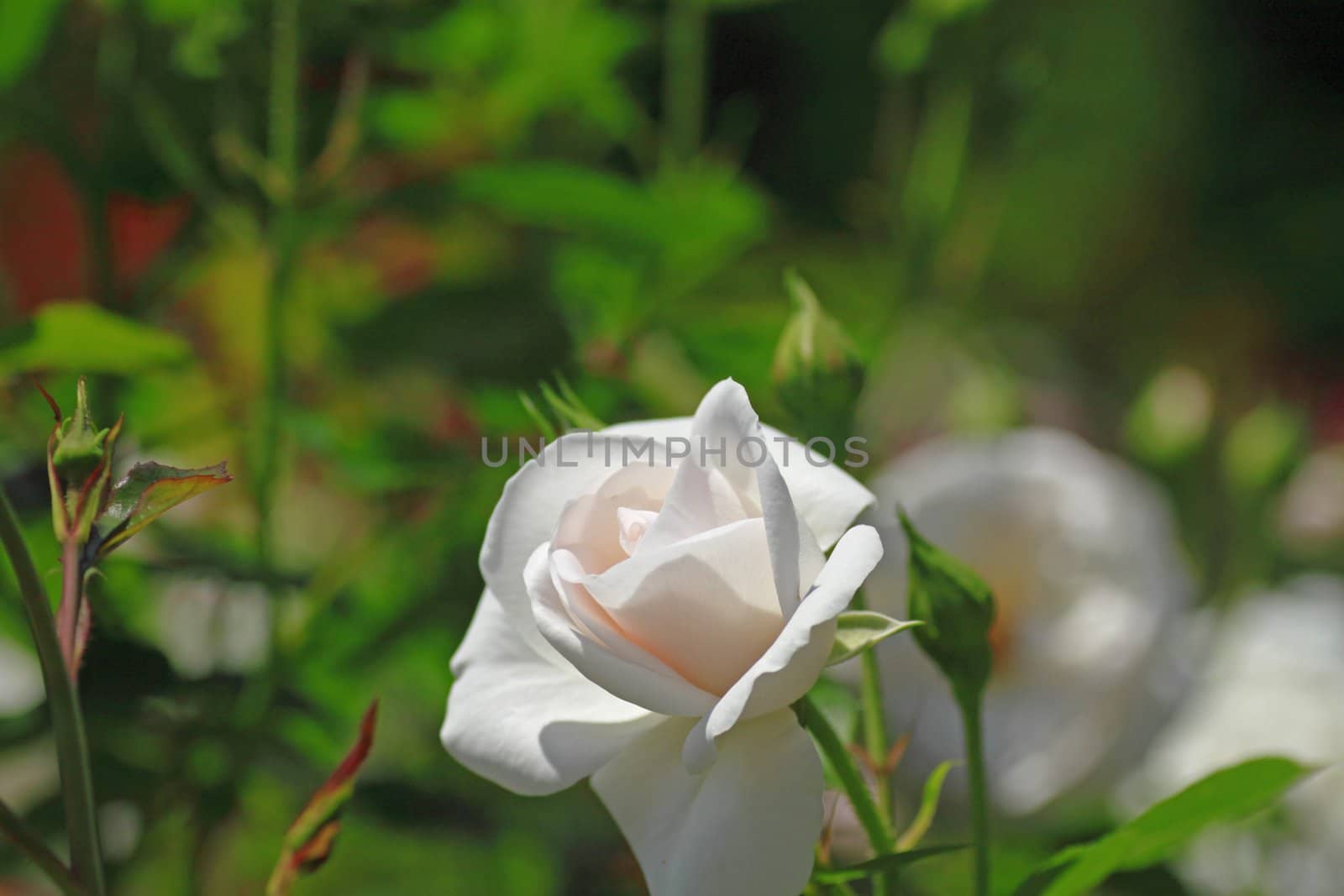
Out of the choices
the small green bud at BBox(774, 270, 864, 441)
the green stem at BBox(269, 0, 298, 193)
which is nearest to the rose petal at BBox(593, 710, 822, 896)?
the small green bud at BBox(774, 270, 864, 441)

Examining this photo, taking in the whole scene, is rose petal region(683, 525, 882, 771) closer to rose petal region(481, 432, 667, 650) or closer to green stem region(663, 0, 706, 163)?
rose petal region(481, 432, 667, 650)

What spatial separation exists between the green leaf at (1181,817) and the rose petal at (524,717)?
0.35 feet

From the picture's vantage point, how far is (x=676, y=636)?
255mm

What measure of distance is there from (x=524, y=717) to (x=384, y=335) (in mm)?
317

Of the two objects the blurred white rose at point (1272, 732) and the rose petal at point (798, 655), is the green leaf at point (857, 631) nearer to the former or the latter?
the rose petal at point (798, 655)

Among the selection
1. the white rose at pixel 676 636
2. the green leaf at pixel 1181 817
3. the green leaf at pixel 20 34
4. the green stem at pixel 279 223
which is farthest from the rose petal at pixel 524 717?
the green leaf at pixel 20 34

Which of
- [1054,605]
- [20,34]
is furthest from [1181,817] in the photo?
[20,34]

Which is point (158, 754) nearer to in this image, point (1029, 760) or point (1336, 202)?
point (1029, 760)

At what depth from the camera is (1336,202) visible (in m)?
2.42

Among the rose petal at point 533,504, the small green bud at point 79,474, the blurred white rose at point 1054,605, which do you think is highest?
the small green bud at point 79,474

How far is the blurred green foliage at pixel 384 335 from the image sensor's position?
1.58 ft

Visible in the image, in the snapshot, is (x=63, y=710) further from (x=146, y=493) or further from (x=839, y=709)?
(x=839, y=709)

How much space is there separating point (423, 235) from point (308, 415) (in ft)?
1.18

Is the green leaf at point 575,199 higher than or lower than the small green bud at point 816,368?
higher
